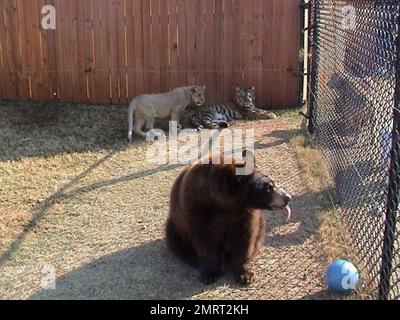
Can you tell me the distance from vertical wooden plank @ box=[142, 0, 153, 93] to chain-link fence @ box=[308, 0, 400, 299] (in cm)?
299

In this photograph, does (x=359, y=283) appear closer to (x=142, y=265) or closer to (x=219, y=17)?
(x=142, y=265)

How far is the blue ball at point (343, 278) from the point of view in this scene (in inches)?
159

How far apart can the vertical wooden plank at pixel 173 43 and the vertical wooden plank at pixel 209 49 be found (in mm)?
535

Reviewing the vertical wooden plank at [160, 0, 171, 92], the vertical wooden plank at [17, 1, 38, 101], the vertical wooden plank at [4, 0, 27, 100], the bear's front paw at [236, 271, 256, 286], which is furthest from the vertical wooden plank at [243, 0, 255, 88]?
the bear's front paw at [236, 271, 256, 286]

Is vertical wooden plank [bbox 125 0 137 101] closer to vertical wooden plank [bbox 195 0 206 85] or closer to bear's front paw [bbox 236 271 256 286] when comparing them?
vertical wooden plank [bbox 195 0 206 85]

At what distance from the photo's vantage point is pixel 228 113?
33.7ft

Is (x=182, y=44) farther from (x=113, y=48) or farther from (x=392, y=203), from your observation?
(x=392, y=203)

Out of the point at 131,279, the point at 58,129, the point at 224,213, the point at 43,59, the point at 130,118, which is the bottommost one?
the point at 131,279

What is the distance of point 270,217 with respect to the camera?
18.5 feet

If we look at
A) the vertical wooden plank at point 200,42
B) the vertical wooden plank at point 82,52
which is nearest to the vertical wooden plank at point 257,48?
the vertical wooden plank at point 200,42

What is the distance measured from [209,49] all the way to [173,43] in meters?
0.65

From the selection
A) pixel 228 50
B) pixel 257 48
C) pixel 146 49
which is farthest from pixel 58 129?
pixel 257 48

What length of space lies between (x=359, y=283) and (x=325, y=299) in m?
0.29
